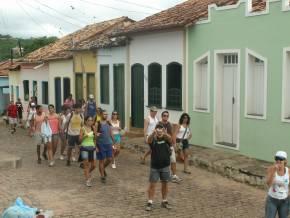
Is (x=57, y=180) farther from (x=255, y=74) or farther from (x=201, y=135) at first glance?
(x=255, y=74)

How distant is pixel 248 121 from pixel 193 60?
113 inches

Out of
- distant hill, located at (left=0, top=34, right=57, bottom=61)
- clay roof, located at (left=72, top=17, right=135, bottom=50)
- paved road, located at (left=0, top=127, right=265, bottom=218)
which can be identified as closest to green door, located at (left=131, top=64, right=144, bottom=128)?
clay roof, located at (left=72, top=17, right=135, bottom=50)

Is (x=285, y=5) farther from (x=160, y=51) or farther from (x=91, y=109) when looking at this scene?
(x=91, y=109)

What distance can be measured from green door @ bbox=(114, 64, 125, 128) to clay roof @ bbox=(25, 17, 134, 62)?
4.63 m

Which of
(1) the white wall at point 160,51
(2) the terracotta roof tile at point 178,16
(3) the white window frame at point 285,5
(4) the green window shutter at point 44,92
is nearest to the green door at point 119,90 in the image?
(1) the white wall at point 160,51

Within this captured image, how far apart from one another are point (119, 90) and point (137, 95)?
4.87ft

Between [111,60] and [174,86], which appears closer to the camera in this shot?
[174,86]

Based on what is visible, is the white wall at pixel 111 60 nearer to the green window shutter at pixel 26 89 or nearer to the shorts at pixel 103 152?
the shorts at pixel 103 152

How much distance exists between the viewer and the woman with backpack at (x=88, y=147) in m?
10.5

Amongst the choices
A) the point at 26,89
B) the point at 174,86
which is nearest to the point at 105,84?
the point at 174,86

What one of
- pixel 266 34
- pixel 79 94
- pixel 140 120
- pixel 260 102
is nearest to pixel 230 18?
pixel 266 34

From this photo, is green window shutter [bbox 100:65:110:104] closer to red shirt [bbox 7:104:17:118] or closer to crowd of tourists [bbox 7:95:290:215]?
crowd of tourists [bbox 7:95:290:215]

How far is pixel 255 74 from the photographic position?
12336 mm

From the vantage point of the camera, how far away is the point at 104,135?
10.9m
